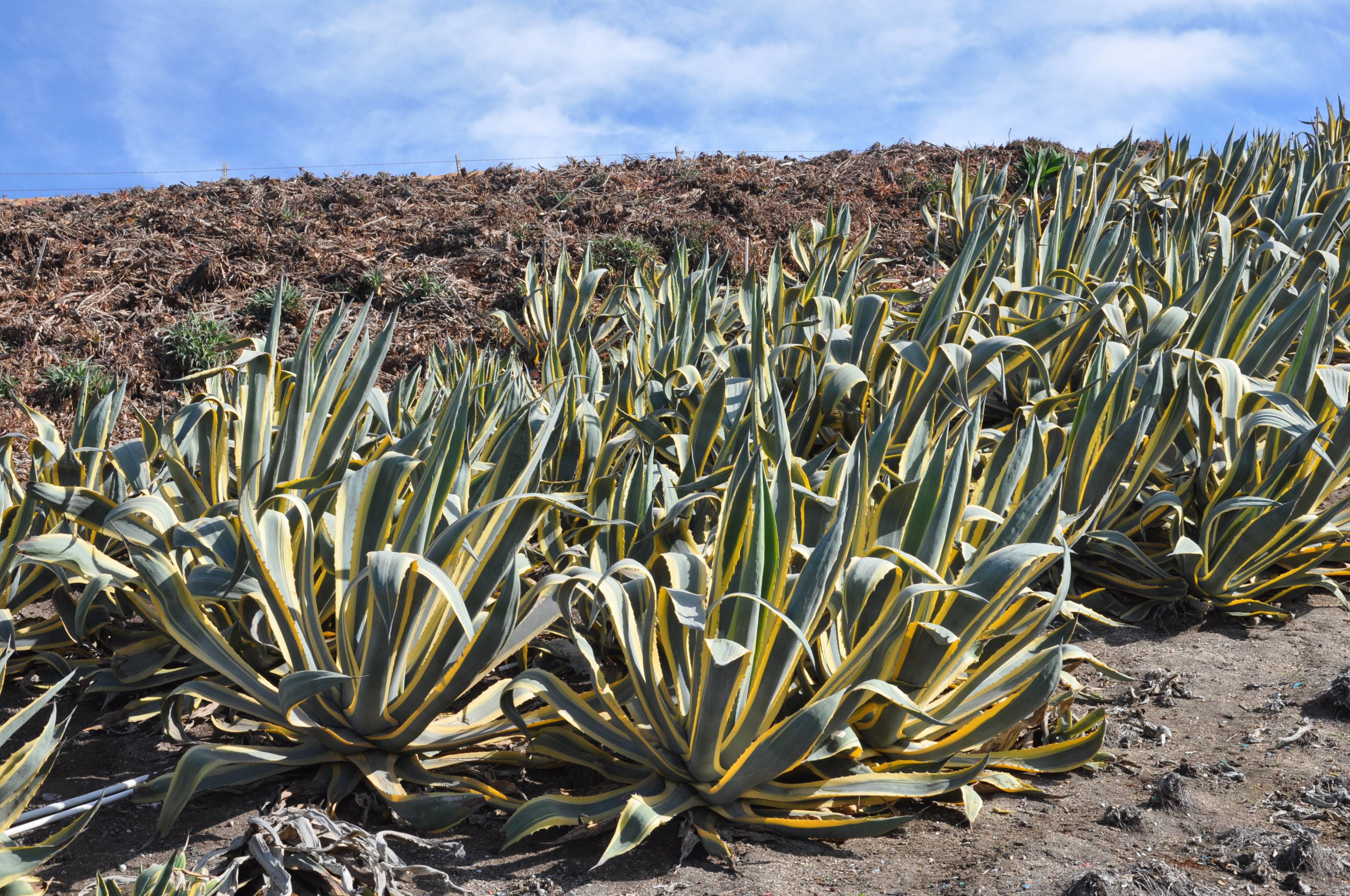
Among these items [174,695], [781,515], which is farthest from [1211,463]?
[174,695]

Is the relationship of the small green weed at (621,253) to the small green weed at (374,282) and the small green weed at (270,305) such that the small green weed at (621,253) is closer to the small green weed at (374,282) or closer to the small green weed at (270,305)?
the small green weed at (374,282)

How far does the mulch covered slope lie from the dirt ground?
3542 mm

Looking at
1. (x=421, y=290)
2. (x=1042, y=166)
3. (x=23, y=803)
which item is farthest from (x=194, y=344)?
(x=1042, y=166)

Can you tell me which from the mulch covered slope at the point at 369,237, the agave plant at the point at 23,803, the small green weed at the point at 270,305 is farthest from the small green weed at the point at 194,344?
the agave plant at the point at 23,803

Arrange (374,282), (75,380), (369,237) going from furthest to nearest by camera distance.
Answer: (369,237) < (374,282) < (75,380)

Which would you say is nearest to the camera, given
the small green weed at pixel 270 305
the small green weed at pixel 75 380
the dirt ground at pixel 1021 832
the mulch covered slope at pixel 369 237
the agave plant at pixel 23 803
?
the agave plant at pixel 23 803

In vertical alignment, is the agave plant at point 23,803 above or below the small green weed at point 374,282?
below

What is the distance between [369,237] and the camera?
6387mm

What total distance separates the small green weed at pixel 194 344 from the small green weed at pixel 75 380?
1.04 feet

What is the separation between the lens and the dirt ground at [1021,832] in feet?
5.25

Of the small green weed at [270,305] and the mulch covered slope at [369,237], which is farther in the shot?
the small green weed at [270,305]

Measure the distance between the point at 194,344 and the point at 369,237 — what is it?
162cm

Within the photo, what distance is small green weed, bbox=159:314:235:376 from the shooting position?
507 cm

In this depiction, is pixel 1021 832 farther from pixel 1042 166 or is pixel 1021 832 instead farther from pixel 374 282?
pixel 1042 166
